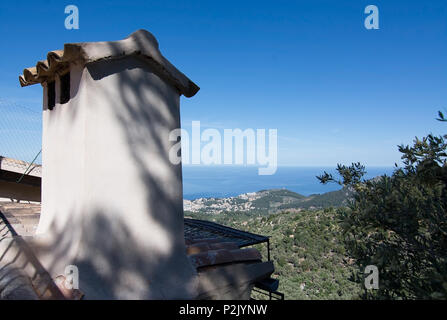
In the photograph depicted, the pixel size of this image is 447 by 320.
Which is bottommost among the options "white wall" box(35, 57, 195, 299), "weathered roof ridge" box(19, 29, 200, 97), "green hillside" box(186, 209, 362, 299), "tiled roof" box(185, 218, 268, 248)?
"green hillside" box(186, 209, 362, 299)

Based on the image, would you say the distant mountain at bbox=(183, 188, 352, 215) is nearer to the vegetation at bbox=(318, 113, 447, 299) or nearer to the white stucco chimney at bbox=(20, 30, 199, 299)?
the vegetation at bbox=(318, 113, 447, 299)

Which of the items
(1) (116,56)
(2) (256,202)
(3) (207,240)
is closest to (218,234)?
(3) (207,240)

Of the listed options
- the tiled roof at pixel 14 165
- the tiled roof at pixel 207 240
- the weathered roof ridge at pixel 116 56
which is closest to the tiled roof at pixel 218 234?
the tiled roof at pixel 207 240

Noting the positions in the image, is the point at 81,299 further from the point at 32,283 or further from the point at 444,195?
the point at 444,195

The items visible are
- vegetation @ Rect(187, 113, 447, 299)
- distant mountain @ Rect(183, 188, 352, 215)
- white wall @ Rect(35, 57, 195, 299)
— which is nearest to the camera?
white wall @ Rect(35, 57, 195, 299)

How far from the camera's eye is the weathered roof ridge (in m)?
2.81

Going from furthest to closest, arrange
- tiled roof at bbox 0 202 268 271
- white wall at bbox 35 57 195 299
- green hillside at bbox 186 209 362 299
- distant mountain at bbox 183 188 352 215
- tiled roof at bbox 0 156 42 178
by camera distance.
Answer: distant mountain at bbox 183 188 352 215, green hillside at bbox 186 209 362 299, tiled roof at bbox 0 156 42 178, tiled roof at bbox 0 202 268 271, white wall at bbox 35 57 195 299

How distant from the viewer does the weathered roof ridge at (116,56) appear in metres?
2.81

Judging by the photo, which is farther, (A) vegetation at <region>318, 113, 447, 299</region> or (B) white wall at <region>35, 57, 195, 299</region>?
(A) vegetation at <region>318, 113, 447, 299</region>

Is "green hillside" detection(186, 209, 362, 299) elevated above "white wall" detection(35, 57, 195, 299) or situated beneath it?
situated beneath

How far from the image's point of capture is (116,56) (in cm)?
296

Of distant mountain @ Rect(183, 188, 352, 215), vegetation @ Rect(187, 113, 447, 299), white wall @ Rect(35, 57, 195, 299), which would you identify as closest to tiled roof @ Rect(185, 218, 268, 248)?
vegetation @ Rect(187, 113, 447, 299)

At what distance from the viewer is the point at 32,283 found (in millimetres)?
2656
